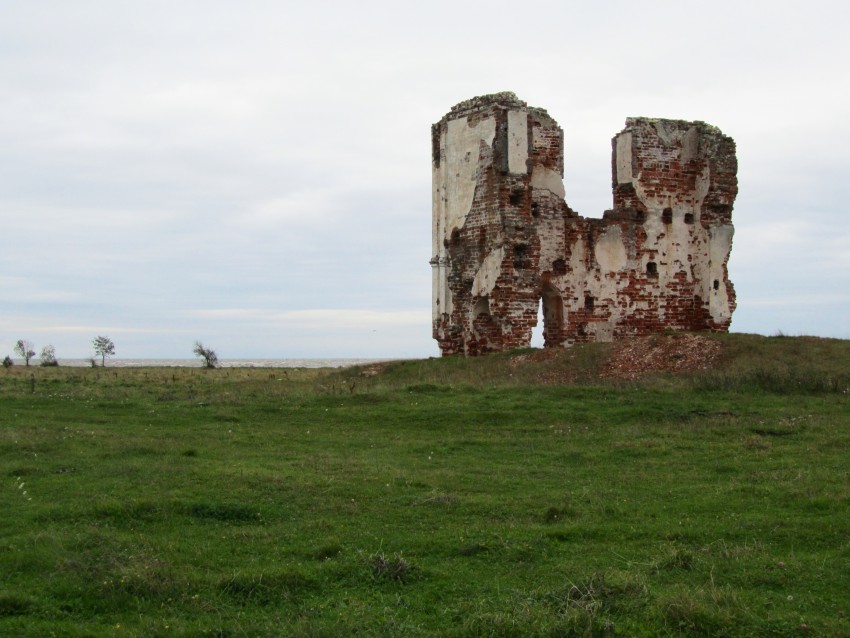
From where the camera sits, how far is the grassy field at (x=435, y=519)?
17.9 ft

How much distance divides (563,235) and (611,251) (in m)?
1.76

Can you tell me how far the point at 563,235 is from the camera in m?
23.7

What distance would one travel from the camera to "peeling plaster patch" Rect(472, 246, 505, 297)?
22703mm

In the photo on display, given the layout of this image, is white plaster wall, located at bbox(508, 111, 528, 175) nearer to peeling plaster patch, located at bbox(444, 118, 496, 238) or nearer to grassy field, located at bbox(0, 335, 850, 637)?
peeling plaster patch, located at bbox(444, 118, 496, 238)

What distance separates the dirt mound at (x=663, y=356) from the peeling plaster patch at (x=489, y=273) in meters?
3.96

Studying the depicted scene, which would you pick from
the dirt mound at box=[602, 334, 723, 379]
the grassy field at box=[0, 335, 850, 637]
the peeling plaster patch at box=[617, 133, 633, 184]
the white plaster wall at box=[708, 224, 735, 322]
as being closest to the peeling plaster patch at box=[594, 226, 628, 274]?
the peeling plaster patch at box=[617, 133, 633, 184]

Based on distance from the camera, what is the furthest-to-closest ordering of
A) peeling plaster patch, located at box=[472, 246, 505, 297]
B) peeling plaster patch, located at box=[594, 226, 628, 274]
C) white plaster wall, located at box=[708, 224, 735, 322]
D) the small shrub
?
white plaster wall, located at box=[708, 224, 735, 322] → peeling plaster patch, located at box=[594, 226, 628, 274] → peeling plaster patch, located at box=[472, 246, 505, 297] → the small shrub

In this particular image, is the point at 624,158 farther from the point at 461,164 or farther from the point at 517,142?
the point at 461,164

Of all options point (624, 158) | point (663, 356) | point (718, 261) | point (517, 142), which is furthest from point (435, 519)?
point (718, 261)

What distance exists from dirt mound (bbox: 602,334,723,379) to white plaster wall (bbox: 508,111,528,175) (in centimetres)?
567

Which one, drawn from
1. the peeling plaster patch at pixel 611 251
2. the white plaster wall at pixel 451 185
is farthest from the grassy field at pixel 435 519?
the peeling plaster patch at pixel 611 251

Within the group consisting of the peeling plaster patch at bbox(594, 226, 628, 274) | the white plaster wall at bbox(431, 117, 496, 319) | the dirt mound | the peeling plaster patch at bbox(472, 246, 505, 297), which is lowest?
the dirt mound

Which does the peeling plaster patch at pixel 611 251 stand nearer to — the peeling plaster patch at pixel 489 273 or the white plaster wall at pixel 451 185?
the peeling plaster patch at pixel 489 273

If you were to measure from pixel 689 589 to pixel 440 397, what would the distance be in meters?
10.5
